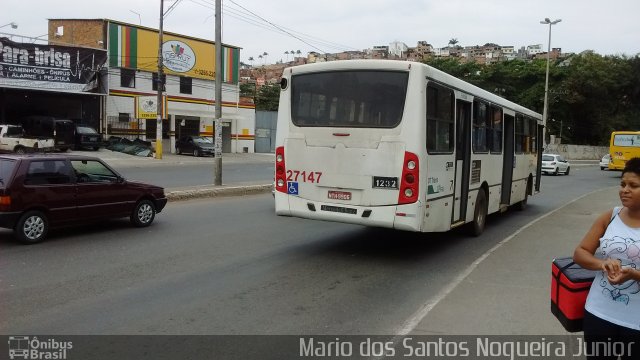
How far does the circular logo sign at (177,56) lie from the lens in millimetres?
41719

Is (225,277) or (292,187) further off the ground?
(292,187)

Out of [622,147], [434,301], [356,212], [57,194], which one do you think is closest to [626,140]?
[622,147]

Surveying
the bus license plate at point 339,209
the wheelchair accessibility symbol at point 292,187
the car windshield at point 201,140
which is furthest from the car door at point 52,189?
the car windshield at point 201,140

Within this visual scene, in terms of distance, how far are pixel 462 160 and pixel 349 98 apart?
8.17 feet

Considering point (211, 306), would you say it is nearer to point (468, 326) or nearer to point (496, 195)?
point (468, 326)

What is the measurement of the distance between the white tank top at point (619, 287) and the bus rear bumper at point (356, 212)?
4372 mm

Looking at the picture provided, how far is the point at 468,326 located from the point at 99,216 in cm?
693

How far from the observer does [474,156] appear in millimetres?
9734

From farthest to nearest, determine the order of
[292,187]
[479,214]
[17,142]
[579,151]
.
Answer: [579,151], [17,142], [479,214], [292,187]

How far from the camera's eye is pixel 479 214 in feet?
34.6

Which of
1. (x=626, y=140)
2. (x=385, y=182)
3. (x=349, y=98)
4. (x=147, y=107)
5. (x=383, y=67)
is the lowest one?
(x=385, y=182)

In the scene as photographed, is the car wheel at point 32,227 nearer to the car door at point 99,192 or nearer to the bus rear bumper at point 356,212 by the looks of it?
the car door at point 99,192

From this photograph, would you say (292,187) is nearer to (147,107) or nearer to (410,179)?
(410,179)

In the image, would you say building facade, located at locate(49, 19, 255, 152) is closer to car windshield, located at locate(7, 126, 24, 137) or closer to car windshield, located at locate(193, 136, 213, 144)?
car windshield, located at locate(193, 136, 213, 144)
